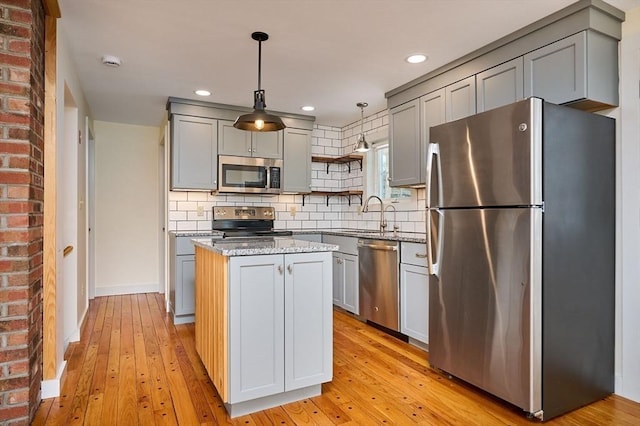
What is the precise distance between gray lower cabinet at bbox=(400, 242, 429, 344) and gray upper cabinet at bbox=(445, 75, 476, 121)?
110 centimetres

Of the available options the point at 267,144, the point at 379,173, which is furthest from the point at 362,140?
the point at 267,144

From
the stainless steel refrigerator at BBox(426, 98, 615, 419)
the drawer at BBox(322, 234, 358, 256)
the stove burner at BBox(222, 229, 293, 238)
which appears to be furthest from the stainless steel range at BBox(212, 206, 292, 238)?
the stainless steel refrigerator at BBox(426, 98, 615, 419)

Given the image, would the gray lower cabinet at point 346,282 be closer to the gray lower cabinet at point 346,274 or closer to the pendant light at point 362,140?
the gray lower cabinet at point 346,274

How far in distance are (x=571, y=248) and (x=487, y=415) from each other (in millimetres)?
1043

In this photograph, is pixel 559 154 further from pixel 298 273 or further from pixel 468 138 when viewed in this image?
pixel 298 273

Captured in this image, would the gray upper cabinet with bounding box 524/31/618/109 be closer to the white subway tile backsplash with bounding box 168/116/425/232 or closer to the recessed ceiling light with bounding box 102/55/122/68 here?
the white subway tile backsplash with bounding box 168/116/425/232

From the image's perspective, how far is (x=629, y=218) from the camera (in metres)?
2.38

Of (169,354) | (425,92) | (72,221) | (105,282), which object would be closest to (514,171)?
(425,92)

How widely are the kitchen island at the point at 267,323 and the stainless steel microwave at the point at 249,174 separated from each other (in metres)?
2.06

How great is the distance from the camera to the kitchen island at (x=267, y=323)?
6.95 ft

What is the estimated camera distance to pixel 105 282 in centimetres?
518

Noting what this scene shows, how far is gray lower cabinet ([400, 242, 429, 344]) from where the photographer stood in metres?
3.11

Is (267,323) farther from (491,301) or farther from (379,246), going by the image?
(379,246)

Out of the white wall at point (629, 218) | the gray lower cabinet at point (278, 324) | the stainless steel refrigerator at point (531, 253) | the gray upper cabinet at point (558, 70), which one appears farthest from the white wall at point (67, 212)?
the white wall at point (629, 218)
